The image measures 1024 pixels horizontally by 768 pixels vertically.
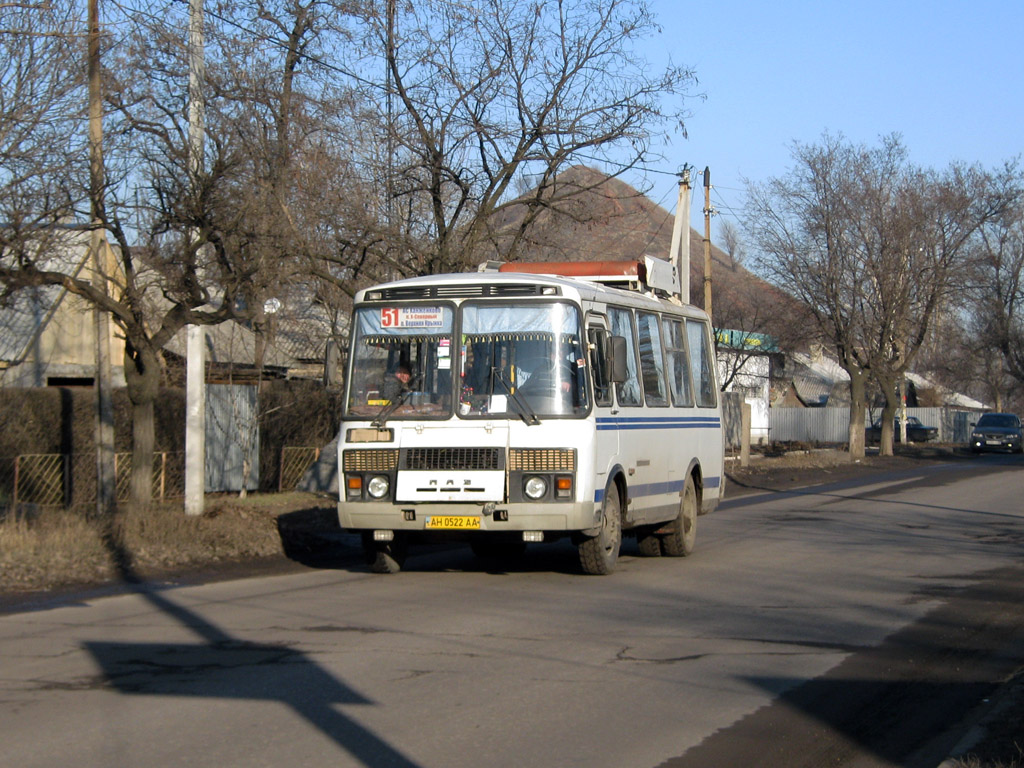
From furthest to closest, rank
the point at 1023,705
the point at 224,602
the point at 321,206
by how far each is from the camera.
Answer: the point at 321,206, the point at 224,602, the point at 1023,705

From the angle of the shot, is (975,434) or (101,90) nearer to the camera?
(101,90)

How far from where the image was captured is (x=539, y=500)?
426 inches

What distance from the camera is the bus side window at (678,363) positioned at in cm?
1412

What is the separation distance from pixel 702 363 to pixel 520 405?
524 centimetres

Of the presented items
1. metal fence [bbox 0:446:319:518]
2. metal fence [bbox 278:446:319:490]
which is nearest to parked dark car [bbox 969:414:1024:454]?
metal fence [bbox 278:446:319:490]

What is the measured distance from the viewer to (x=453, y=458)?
36.1 feet

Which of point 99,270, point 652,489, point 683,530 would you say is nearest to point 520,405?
point 652,489

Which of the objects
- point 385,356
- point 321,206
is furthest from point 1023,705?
point 321,206

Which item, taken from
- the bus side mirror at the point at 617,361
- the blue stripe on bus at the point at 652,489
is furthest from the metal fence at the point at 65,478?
the bus side mirror at the point at 617,361

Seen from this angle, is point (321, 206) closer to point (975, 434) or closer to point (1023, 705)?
point (1023, 705)

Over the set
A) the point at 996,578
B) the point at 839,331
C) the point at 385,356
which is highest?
the point at 839,331

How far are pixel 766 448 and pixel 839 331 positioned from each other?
9.46m

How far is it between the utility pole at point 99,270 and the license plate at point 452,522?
6.29 m

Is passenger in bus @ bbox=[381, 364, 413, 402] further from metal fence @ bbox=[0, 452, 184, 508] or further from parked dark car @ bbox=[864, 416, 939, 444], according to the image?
parked dark car @ bbox=[864, 416, 939, 444]
